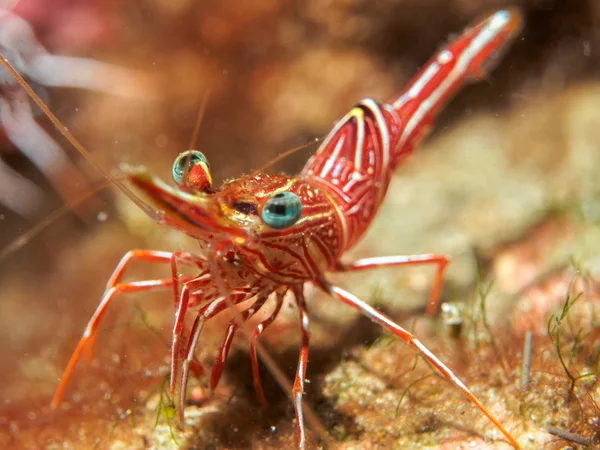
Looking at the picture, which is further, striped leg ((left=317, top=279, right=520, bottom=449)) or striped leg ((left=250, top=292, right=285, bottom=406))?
striped leg ((left=250, top=292, right=285, bottom=406))

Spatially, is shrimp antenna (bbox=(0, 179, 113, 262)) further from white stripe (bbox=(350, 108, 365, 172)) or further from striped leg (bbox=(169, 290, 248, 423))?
white stripe (bbox=(350, 108, 365, 172))

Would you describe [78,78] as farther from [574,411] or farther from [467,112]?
[574,411]

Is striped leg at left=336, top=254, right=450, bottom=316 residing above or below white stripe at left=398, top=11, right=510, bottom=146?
below

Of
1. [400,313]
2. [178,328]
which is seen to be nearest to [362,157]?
[400,313]

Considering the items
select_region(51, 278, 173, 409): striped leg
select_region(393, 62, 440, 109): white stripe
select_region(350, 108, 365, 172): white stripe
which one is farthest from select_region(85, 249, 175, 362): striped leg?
select_region(393, 62, 440, 109): white stripe

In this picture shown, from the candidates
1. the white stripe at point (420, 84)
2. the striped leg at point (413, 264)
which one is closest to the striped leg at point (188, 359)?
the striped leg at point (413, 264)

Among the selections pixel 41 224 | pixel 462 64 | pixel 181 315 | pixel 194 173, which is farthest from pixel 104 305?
pixel 462 64

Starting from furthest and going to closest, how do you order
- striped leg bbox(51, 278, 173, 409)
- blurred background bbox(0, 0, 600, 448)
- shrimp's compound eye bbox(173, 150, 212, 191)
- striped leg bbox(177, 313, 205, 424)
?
A: blurred background bbox(0, 0, 600, 448) → striped leg bbox(51, 278, 173, 409) → shrimp's compound eye bbox(173, 150, 212, 191) → striped leg bbox(177, 313, 205, 424)

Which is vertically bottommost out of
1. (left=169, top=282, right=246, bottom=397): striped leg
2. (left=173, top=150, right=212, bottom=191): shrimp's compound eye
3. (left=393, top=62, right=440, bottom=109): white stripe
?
(left=169, top=282, right=246, bottom=397): striped leg
